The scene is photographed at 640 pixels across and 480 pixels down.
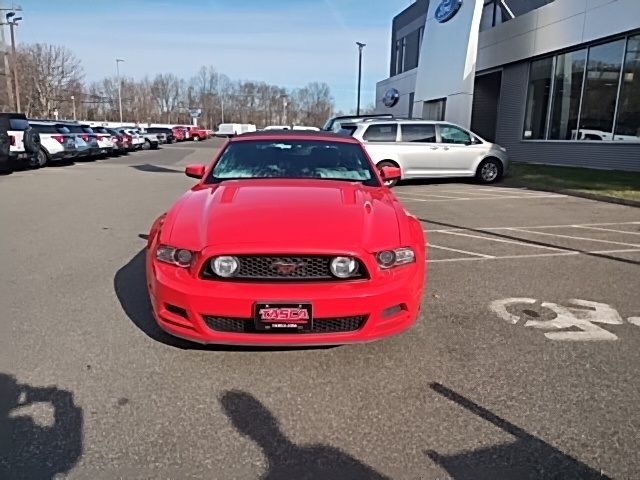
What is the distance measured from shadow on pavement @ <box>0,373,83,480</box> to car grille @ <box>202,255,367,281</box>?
42.4 inches

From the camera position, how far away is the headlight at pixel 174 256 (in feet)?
10.2

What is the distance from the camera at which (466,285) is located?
496 centimetres

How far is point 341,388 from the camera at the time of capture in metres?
2.97

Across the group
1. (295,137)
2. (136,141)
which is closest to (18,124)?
(295,137)

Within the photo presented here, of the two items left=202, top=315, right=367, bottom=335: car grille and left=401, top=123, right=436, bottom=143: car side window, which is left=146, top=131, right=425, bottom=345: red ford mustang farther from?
left=401, top=123, right=436, bottom=143: car side window

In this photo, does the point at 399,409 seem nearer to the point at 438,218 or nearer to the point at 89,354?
the point at 89,354

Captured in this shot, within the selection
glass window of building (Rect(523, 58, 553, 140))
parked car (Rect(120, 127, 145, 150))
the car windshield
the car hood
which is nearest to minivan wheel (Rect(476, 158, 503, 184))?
glass window of building (Rect(523, 58, 553, 140))

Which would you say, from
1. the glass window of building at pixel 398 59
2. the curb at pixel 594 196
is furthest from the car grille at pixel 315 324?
the glass window of building at pixel 398 59

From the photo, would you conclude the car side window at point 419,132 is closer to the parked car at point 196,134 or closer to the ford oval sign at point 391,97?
the ford oval sign at point 391,97

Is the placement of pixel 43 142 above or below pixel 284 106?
below

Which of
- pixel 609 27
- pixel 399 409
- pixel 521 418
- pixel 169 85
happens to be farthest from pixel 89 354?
pixel 169 85

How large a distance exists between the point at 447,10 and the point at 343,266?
2333 centimetres

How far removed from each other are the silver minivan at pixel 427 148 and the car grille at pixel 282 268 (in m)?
10.8

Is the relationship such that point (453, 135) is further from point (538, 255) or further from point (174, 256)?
point (174, 256)
